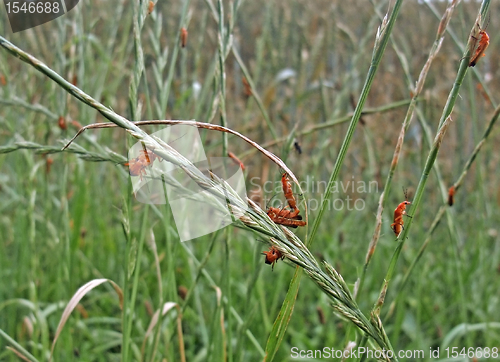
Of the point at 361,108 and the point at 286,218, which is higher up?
the point at 361,108

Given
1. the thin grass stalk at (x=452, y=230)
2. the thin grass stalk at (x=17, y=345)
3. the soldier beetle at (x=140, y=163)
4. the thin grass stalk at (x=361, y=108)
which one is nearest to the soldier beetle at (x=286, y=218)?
the thin grass stalk at (x=361, y=108)

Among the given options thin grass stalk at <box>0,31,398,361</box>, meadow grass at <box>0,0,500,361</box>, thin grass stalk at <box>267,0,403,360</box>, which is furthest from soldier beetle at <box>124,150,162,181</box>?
thin grass stalk at <box>267,0,403,360</box>

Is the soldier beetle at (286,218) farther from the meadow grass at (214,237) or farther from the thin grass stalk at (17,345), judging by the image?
the thin grass stalk at (17,345)

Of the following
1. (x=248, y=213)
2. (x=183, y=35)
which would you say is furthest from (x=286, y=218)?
(x=183, y=35)

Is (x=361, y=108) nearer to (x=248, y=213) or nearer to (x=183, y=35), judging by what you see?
(x=248, y=213)

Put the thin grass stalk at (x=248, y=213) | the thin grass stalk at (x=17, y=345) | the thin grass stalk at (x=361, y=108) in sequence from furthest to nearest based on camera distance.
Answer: the thin grass stalk at (x=17, y=345) → the thin grass stalk at (x=361, y=108) → the thin grass stalk at (x=248, y=213)

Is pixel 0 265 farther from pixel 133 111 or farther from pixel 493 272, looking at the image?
pixel 493 272

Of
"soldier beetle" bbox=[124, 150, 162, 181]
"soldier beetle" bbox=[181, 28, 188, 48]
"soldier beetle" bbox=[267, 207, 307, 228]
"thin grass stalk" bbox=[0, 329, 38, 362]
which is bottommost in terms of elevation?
"thin grass stalk" bbox=[0, 329, 38, 362]

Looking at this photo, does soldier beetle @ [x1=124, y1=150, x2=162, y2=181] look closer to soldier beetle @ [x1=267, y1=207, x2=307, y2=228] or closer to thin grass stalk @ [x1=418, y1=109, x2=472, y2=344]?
soldier beetle @ [x1=267, y1=207, x2=307, y2=228]
